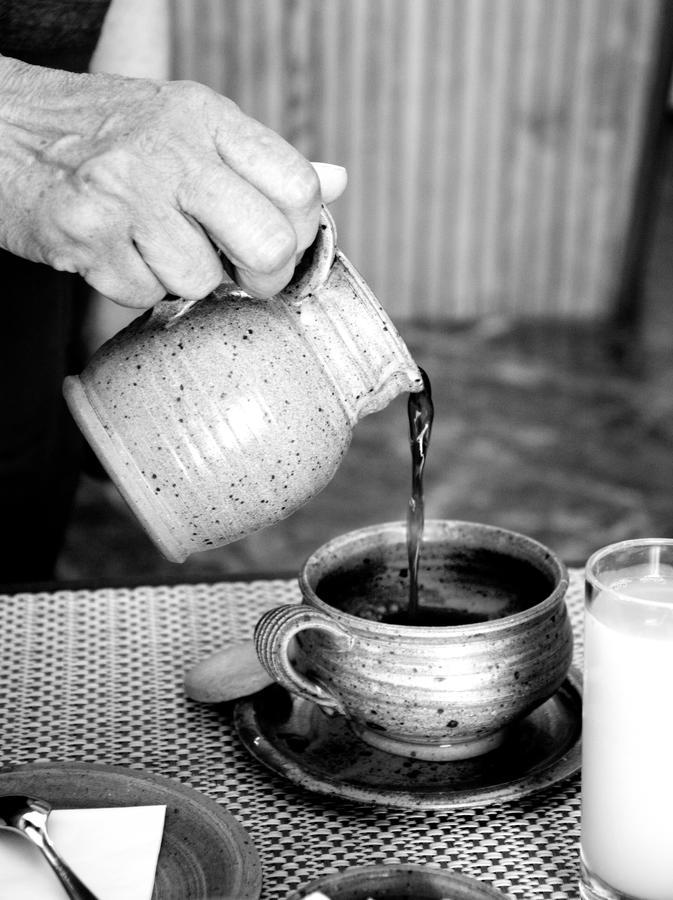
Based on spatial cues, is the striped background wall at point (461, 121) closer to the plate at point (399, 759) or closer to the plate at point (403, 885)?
the plate at point (399, 759)

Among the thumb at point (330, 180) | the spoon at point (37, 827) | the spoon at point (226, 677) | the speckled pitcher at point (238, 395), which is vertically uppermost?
the thumb at point (330, 180)

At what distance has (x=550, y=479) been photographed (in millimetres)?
3076

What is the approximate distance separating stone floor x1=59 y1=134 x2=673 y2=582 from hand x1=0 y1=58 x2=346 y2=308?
58.3 inches

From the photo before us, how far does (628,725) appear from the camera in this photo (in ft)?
1.98

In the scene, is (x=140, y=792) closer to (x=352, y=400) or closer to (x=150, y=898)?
(x=150, y=898)

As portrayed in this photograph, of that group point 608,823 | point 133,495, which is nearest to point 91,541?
point 133,495

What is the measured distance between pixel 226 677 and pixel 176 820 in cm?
20

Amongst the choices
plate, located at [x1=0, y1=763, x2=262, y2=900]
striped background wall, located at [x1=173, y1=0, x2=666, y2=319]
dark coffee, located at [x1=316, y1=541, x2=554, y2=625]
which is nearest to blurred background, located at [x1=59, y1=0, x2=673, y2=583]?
striped background wall, located at [x1=173, y1=0, x2=666, y2=319]

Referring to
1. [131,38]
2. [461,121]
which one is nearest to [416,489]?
[131,38]

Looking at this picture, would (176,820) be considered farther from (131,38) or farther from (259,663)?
(131,38)

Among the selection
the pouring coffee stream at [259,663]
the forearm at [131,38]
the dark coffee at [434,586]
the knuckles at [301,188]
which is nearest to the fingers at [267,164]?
the knuckles at [301,188]

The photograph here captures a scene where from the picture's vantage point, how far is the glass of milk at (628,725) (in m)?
0.59

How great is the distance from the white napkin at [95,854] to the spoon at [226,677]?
18 cm

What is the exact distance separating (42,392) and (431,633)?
0.96m
